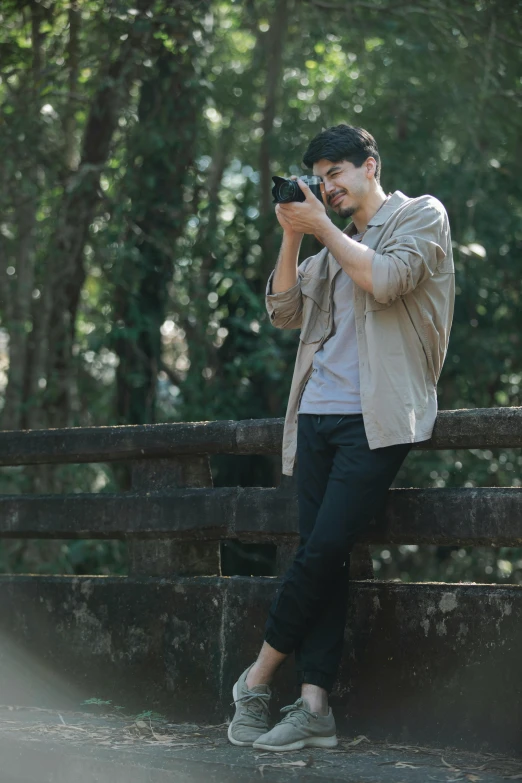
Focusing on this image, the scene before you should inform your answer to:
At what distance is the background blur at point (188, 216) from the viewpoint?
826 cm

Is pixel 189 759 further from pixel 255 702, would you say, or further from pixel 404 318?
pixel 404 318

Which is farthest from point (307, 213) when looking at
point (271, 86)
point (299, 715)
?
point (271, 86)

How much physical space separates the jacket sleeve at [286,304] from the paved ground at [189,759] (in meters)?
1.55

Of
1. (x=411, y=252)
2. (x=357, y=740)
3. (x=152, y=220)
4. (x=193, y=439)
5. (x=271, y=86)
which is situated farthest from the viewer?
(x=271, y=86)

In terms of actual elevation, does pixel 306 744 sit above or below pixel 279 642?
below

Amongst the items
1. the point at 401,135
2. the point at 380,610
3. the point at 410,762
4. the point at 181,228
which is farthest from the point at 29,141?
the point at 410,762

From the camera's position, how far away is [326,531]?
11.6 feet

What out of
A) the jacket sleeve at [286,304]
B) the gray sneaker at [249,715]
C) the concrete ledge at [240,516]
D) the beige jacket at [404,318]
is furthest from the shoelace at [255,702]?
the jacket sleeve at [286,304]

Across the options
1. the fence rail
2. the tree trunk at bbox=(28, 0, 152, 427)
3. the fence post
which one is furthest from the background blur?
the fence post

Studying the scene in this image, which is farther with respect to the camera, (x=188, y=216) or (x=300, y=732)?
(x=188, y=216)

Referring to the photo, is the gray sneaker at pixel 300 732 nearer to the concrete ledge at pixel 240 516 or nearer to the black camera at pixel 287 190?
the concrete ledge at pixel 240 516

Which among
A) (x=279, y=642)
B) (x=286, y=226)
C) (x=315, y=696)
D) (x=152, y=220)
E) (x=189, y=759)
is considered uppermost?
(x=152, y=220)

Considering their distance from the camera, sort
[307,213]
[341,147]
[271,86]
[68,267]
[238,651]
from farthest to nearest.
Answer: [271,86] → [68,267] → [238,651] → [341,147] → [307,213]

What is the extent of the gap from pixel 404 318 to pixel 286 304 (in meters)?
0.51
